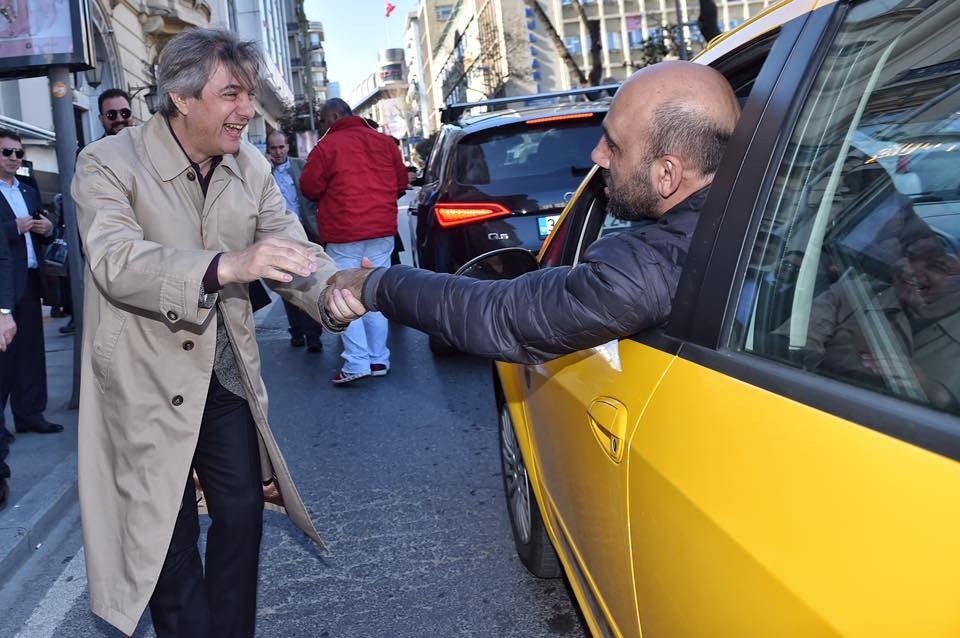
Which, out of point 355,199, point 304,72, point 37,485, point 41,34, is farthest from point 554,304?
point 304,72

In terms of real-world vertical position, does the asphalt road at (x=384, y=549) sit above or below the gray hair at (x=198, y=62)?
below

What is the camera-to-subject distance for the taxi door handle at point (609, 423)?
1.92 m

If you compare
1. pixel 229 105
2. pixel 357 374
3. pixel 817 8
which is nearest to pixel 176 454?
pixel 229 105

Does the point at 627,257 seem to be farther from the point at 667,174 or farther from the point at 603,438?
the point at 603,438

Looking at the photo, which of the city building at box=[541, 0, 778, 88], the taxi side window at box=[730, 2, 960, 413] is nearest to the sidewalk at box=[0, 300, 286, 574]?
the taxi side window at box=[730, 2, 960, 413]

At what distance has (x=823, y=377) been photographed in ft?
4.66

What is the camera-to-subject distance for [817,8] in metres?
1.72

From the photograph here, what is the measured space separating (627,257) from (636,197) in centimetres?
26

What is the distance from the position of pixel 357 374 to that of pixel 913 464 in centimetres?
619

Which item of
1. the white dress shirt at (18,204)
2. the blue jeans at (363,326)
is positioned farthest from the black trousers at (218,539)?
the blue jeans at (363,326)

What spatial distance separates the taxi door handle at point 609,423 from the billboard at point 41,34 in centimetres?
556

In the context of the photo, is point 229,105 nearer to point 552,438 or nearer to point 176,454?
point 176,454

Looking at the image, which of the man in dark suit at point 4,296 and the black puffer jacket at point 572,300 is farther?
the man in dark suit at point 4,296

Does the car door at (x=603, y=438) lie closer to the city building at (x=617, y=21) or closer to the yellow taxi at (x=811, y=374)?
the yellow taxi at (x=811, y=374)
